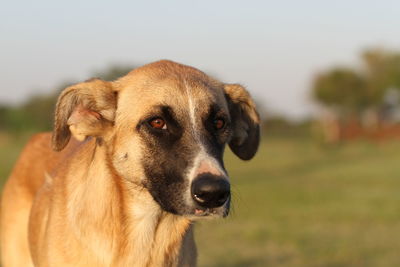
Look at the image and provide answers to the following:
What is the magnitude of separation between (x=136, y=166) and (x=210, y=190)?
797mm

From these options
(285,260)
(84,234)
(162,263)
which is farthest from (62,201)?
(285,260)

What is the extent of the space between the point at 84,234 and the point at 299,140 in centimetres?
6011

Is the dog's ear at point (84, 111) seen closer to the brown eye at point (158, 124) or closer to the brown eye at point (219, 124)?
the brown eye at point (158, 124)

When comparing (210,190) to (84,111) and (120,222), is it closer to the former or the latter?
(120,222)

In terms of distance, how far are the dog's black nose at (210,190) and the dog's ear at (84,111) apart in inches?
42.3

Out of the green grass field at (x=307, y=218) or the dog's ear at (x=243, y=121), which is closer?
the dog's ear at (x=243, y=121)

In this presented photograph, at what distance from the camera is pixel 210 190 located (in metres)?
4.12

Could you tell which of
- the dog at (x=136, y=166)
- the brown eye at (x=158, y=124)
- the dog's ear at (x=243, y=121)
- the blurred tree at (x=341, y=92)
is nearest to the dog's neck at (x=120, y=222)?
the dog at (x=136, y=166)

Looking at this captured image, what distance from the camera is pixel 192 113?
4730 mm

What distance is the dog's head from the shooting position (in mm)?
4348

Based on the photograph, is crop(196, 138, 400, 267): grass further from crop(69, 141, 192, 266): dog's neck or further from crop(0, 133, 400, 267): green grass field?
crop(69, 141, 192, 266): dog's neck

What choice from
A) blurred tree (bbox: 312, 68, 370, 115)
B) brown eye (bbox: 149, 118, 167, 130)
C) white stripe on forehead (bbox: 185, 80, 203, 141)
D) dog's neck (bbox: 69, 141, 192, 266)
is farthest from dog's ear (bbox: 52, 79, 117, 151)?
blurred tree (bbox: 312, 68, 370, 115)

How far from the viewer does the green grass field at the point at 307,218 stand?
10.9 m

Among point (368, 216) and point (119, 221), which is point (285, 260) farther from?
point (368, 216)
